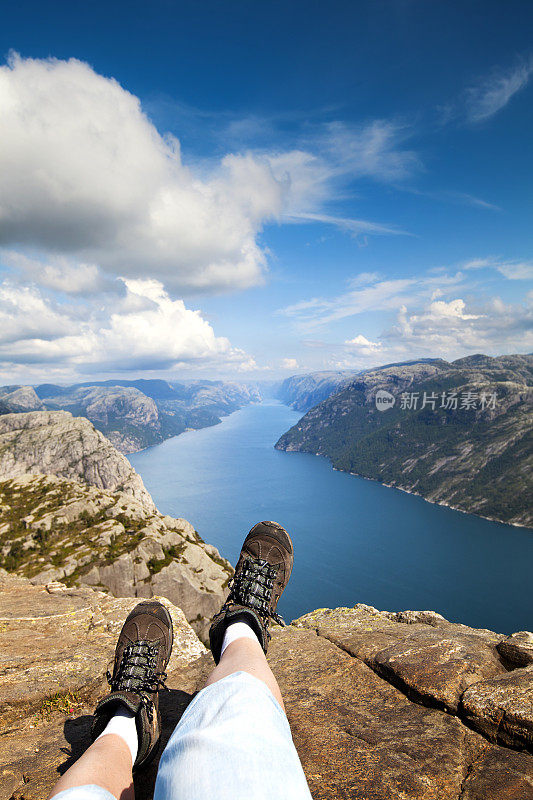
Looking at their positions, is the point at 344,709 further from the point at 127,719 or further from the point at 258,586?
the point at 127,719

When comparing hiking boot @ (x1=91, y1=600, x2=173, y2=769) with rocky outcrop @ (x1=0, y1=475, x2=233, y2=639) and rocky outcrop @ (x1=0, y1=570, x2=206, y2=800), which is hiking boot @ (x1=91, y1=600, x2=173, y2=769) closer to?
rocky outcrop @ (x1=0, y1=570, x2=206, y2=800)

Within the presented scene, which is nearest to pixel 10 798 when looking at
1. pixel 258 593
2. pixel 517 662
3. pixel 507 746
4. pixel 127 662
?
pixel 127 662

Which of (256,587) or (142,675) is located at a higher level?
(256,587)

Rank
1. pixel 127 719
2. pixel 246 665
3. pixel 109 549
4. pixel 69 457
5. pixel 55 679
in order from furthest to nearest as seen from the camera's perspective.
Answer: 1. pixel 69 457
2. pixel 109 549
3. pixel 55 679
4. pixel 127 719
5. pixel 246 665

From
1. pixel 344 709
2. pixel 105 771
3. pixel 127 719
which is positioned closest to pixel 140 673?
pixel 127 719

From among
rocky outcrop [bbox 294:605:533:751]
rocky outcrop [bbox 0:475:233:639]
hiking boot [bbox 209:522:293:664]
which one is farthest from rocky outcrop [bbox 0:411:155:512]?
rocky outcrop [bbox 294:605:533:751]
